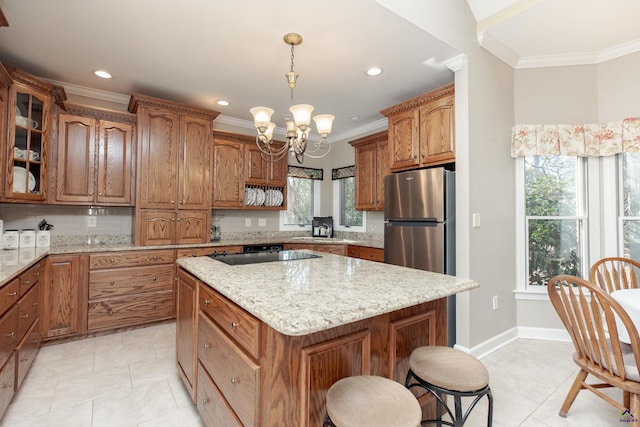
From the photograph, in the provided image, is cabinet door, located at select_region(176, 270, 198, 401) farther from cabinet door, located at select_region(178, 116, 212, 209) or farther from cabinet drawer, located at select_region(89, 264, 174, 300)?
cabinet door, located at select_region(178, 116, 212, 209)

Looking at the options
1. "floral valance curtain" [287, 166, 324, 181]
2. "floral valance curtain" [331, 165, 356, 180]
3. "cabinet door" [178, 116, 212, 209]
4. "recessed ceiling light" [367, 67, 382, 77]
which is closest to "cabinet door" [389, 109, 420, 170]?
"recessed ceiling light" [367, 67, 382, 77]

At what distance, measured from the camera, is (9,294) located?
5.83 ft

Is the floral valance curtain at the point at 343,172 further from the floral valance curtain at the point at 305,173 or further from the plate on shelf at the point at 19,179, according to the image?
the plate on shelf at the point at 19,179

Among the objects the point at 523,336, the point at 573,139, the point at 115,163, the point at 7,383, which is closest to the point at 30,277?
the point at 7,383

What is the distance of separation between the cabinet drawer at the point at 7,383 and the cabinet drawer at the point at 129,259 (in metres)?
1.20

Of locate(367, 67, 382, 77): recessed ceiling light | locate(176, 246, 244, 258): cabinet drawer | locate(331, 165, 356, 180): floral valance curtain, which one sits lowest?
locate(176, 246, 244, 258): cabinet drawer

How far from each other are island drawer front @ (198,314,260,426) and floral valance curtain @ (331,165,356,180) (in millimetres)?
3471

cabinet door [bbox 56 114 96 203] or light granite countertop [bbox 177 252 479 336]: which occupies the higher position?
cabinet door [bbox 56 114 96 203]

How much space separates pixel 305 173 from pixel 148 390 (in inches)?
141

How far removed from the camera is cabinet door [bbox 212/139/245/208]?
3.92 meters

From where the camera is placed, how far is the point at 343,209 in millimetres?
5172

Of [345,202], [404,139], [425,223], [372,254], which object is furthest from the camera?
[345,202]

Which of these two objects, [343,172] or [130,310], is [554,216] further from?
[130,310]

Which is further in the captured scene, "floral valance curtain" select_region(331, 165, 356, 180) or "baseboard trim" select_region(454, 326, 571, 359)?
"floral valance curtain" select_region(331, 165, 356, 180)
